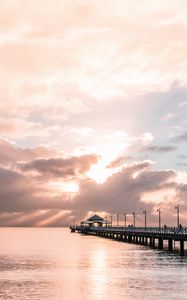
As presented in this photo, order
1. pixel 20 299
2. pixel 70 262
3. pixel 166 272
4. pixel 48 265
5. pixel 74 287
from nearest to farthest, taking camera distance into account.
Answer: pixel 20 299
pixel 74 287
pixel 166 272
pixel 48 265
pixel 70 262

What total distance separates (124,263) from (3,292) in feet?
123

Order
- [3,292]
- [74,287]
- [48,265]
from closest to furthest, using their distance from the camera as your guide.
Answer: [3,292]
[74,287]
[48,265]

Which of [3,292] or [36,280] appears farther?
[36,280]

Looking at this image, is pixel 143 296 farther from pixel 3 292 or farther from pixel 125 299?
pixel 3 292

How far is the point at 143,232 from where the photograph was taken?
162m

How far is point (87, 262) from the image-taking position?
325 ft

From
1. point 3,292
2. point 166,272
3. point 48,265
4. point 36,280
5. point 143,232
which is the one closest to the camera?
point 3,292

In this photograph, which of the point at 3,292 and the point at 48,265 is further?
the point at 48,265

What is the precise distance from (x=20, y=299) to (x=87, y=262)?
4405 centimetres

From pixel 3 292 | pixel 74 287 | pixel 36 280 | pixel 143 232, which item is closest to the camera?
pixel 3 292

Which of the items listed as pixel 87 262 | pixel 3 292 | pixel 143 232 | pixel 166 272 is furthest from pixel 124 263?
pixel 143 232

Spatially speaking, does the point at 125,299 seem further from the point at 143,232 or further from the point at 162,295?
the point at 143,232

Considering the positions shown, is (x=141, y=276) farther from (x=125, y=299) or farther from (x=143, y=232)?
(x=143, y=232)

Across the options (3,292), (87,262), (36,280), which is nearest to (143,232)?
(87,262)
